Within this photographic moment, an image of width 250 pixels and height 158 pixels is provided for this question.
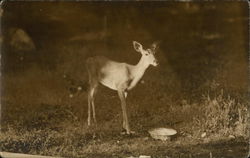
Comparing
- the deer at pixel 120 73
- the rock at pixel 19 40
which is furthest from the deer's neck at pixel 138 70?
the rock at pixel 19 40

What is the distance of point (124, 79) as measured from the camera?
359 centimetres

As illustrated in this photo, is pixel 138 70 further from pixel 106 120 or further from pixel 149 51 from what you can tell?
pixel 106 120

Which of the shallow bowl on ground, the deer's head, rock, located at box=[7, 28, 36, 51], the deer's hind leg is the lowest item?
the shallow bowl on ground

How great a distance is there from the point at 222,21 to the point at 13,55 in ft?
5.02

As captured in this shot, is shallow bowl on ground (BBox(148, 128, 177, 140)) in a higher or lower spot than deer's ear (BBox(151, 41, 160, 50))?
lower

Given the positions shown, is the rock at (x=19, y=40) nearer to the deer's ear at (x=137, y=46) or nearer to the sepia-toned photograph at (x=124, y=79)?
the sepia-toned photograph at (x=124, y=79)

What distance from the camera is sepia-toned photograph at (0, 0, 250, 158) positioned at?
3.49 meters

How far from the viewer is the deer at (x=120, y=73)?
11.6ft

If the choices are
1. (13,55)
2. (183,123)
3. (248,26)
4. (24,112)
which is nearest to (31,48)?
(13,55)

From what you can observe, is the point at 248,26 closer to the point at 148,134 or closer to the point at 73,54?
the point at 148,134

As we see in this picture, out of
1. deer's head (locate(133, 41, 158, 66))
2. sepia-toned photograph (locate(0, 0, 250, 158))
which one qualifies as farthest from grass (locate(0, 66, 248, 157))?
deer's head (locate(133, 41, 158, 66))

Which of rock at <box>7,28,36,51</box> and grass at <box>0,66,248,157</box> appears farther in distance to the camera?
rock at <box>7,28,36,51</box>

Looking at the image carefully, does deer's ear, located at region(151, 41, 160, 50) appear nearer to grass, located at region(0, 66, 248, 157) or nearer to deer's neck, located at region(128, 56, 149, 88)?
deer's neck, located at region(128, 56, 149, 88)

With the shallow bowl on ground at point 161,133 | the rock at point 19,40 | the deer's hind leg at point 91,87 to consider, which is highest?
the rock at point 19,40
